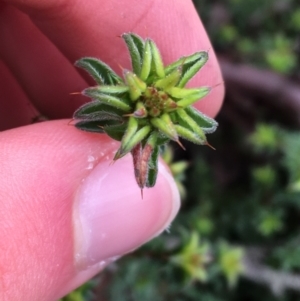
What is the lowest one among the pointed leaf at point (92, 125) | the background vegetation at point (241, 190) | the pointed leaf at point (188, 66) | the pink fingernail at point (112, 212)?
the background vegetation at point (241, 190)

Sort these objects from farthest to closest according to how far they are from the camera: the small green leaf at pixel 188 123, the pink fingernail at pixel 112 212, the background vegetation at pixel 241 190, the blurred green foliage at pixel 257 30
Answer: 1. the blurred green foliage at pixel 257 30
2. the background vegetation at pixel 241 190
3. the pink fingernail at pixel 112 212
4. the small green leaf at pixel 188 123

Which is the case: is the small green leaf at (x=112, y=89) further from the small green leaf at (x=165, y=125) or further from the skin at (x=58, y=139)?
the skin at (x=58, y=139)

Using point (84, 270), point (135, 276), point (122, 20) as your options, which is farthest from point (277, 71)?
point (84, 270)

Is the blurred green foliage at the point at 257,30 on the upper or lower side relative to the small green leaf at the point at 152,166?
lower

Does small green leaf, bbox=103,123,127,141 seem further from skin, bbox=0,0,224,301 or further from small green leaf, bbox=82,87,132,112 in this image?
skin, bbox=0,0,224,301

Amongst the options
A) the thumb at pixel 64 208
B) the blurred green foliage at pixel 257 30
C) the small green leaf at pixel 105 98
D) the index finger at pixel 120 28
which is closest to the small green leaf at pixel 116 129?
the small green leaf at pixel 105 98

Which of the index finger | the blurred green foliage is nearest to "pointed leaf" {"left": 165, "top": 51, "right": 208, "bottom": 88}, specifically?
the index finger

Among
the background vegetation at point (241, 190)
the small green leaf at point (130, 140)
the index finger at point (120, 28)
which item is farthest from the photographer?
the background vegetation at point (241, 190)

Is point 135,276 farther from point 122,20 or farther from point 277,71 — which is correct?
point 277,71

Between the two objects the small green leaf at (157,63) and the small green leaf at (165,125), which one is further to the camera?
the small green leaf at (157,63)

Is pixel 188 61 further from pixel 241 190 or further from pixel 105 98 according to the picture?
pixel 241 190
